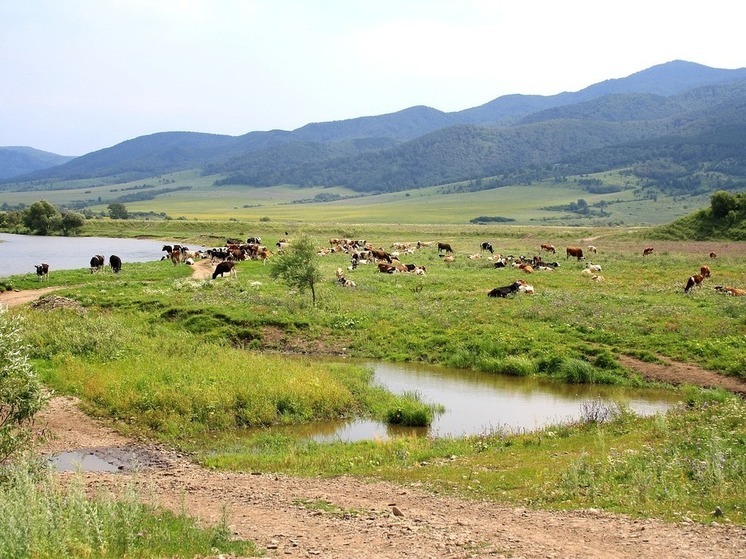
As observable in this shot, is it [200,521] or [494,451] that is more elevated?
[200,521]

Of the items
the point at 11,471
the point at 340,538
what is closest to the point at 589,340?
the point at 340,538

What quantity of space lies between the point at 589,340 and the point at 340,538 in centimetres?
1917

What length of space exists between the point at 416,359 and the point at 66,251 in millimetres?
51443

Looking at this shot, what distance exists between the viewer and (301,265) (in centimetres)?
3334

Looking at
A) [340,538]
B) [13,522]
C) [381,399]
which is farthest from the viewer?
[381,399]

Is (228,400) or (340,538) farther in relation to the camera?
(228,400)

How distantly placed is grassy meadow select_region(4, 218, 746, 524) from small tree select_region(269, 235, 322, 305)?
2.99ft

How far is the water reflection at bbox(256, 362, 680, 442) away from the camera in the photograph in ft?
61.3

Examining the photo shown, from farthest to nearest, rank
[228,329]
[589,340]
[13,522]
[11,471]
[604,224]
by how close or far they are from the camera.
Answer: [604,224] < [228,329] < [589,340] < [11,471] < [13,522]

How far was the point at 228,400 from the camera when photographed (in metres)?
19.1

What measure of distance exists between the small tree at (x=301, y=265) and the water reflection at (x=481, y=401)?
25.5ft

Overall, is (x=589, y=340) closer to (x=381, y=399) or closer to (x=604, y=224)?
(x=381, y=399)

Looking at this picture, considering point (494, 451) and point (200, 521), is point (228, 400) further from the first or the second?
point (200, 521)

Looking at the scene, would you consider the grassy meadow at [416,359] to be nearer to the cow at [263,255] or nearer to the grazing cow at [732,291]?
the grazing cow at [732,291]
